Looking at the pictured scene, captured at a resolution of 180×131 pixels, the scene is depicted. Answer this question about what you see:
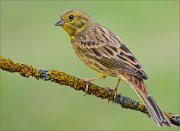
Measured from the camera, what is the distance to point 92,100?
47.3 ft

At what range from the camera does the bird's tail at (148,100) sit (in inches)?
307

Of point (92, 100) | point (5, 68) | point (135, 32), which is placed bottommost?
point (5, 68)

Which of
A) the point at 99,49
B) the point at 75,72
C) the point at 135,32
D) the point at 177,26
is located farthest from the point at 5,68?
the point at 177,26

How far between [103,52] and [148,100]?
974 millimetres

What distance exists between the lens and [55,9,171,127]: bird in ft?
28.8

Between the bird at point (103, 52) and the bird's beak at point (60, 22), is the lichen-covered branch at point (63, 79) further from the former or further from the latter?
the bird's beak at point (60, 22)

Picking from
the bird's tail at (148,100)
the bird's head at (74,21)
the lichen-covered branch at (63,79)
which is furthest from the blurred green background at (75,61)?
the lichen-covered branch at (63,79)

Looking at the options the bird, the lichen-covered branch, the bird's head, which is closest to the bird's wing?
the bird

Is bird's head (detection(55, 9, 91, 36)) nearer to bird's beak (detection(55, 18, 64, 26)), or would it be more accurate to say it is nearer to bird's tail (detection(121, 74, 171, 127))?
bird's beak (detection(55, 18, 64, 26))

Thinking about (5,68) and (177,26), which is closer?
(5,68)

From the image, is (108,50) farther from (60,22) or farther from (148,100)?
(148,100)

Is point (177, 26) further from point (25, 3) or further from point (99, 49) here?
point (99, 49)

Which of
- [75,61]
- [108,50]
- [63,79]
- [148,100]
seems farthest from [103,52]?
[75,61]

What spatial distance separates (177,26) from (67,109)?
15.5 feet
